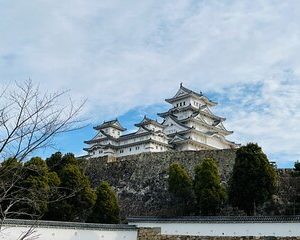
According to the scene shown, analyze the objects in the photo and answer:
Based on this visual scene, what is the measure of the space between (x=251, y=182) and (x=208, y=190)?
184 centimetres

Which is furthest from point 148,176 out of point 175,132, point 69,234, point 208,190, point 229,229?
point 69,234

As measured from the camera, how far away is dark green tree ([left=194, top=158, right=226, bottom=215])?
18703mm

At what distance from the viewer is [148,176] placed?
25.1 metres

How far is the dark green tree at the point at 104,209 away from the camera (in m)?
18.2

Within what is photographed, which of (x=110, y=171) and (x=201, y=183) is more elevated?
(x=110, y=171)

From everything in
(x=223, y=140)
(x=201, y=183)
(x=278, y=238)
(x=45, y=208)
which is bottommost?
(x=278, y=238)

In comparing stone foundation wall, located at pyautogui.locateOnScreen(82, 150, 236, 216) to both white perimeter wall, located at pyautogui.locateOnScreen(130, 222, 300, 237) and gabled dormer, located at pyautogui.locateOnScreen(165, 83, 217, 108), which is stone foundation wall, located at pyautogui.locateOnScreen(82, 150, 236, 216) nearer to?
white perimeter wall, located at pyautogui.locateOnScreen(130, 222, 300, 237)

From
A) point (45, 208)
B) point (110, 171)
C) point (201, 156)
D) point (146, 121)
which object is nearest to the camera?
point (45, 208)

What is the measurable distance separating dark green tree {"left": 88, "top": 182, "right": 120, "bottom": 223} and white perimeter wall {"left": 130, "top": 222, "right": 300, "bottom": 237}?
290 centimetres

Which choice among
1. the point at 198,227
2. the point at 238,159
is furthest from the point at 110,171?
the point at 198,227

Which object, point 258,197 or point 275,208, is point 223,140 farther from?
point 258,197

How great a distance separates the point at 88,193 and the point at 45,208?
2.85 m

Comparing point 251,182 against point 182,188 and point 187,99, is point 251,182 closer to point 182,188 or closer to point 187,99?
point 182,188

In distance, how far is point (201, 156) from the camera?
79.5 ft
